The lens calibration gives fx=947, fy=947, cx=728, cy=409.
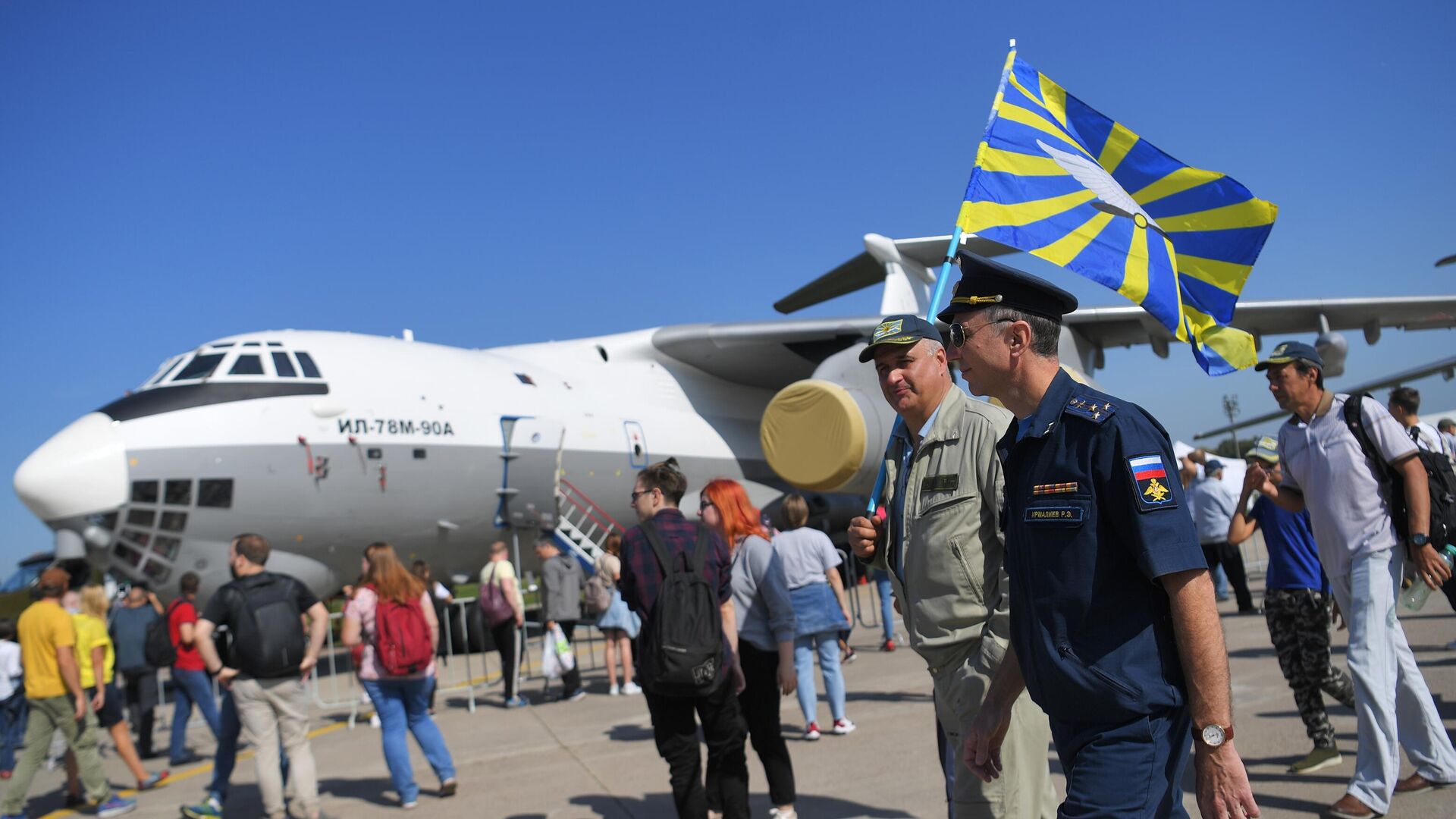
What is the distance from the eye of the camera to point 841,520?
693 inches

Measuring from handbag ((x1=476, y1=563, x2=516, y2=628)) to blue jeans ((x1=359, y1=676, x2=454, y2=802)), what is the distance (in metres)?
3.32

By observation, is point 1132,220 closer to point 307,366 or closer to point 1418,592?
point 1418,592

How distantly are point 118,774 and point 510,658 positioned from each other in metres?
3.30

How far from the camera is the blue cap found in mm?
3857

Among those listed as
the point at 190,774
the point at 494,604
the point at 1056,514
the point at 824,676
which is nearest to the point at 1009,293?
the point at 1056,514

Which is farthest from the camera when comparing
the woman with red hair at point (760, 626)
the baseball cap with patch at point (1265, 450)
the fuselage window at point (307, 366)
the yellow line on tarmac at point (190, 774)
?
the fuselage window at point (307, 366)

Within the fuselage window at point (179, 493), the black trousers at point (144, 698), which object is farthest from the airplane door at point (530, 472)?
the black trousers at point (144, 698)

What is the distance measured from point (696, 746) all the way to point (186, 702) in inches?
246

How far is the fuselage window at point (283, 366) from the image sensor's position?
10.8 meters

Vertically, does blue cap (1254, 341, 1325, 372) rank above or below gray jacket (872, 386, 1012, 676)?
above

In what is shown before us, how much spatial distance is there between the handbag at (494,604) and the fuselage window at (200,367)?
4.19 m

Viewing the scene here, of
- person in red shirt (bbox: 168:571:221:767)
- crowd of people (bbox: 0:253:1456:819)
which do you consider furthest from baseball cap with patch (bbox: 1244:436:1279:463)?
person in red shirt (bbox: 168:571:221:767)

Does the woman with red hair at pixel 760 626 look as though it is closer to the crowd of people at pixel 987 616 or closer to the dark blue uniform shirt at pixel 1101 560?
the crowd of people at pixel 987 616

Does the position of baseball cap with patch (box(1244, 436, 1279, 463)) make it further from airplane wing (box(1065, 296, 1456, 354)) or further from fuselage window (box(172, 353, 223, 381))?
fuselage window (box(172, 353, 223, 381))
